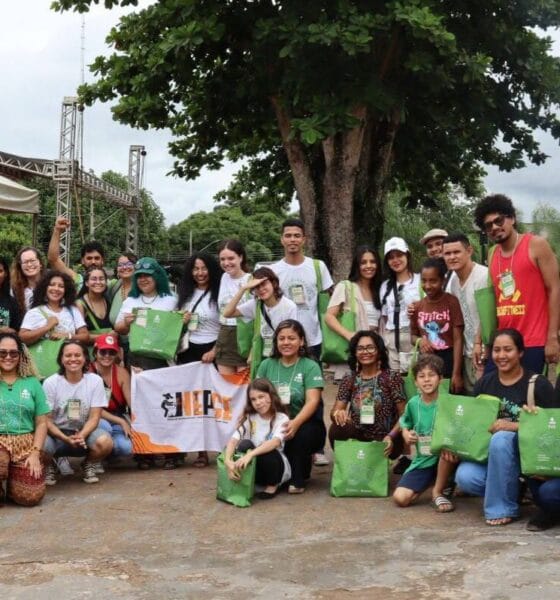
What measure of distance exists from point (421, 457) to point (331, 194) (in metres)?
8.58

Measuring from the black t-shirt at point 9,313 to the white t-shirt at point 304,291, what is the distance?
2149mm

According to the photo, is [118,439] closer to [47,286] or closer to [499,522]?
[47,286]

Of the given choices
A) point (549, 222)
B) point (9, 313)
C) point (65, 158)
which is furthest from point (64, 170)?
point (9, 313)

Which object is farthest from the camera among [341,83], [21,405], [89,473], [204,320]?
[341,83]

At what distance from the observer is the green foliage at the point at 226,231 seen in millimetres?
70938

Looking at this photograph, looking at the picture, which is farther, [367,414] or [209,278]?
[209,278]

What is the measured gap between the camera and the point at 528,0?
13.2 metres

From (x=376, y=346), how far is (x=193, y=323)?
1.69 meters

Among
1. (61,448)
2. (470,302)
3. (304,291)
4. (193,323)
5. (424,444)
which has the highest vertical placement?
(304,291)

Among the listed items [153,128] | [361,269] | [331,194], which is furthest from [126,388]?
[153,128]

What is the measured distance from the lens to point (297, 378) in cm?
661

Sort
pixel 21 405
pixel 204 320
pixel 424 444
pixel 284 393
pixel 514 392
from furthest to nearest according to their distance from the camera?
pixel 204 320 < pixel 284 393 < pixel 21 405 < pixel 424 444 < pixel 514 392

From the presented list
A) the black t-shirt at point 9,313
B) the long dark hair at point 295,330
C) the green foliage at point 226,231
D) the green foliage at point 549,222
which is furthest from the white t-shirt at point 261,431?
the green foliage at point 226,231

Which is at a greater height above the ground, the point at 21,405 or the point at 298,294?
the point at 298,294
